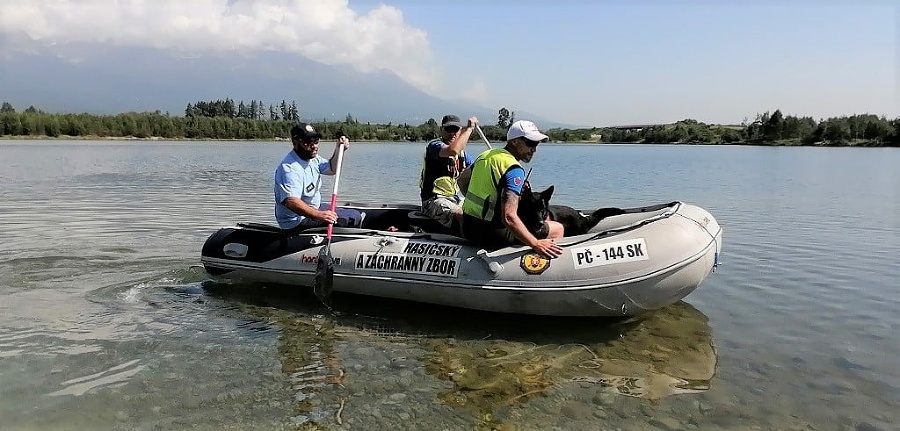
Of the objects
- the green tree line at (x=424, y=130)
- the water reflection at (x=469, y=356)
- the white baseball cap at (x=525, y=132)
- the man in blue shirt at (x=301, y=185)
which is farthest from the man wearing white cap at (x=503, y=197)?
the green tree line at (x=424, y=130)

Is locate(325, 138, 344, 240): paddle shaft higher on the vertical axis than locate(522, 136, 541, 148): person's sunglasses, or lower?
lower

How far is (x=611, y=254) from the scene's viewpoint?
5941 millimetres

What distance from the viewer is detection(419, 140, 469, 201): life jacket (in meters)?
7.52

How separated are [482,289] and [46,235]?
819cm

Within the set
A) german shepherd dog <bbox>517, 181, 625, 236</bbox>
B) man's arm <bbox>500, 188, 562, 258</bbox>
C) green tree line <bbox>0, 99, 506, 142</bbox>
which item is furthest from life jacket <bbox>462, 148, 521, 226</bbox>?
green tree line <bbox>0, 99, 506, 142</bbox>

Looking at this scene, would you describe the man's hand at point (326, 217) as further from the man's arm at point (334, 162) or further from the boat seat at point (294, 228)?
the man's arm at point (334, 162)

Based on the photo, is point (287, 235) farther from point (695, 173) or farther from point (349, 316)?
point (695, 173)

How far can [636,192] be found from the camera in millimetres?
20562

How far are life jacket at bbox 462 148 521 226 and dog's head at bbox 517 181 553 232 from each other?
245 millimetres

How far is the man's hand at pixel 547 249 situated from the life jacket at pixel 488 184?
421 mm

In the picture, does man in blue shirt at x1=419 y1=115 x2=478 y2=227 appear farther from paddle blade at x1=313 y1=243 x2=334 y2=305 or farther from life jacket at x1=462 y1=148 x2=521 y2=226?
paddle blade at x1=313 y1=243 x2=334 y2=305

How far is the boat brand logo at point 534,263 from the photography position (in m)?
6.00

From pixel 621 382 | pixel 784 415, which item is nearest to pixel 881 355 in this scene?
pixel 784 415

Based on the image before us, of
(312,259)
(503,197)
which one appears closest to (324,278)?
(312,259)
